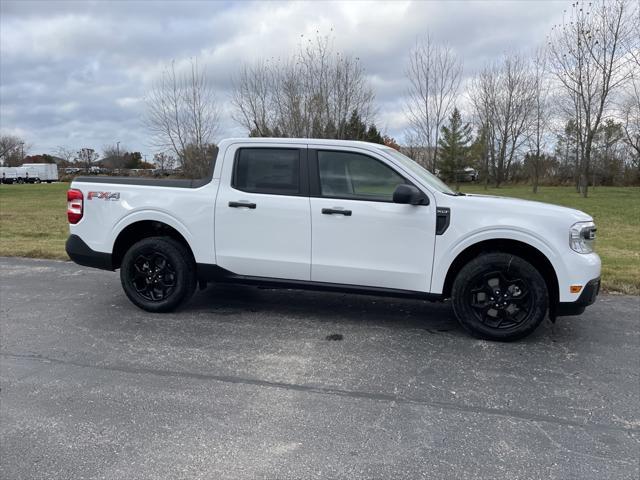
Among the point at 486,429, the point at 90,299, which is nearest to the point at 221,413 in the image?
the point at 486,429

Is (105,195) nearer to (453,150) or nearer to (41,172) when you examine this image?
(453,150)

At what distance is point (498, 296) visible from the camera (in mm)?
4402

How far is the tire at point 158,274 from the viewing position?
16.6 ft

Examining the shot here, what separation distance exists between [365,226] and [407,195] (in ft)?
1.62

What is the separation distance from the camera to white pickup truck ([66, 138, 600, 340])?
4316mm

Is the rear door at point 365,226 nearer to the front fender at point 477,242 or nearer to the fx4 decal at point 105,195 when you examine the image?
the front fender at point 477,242

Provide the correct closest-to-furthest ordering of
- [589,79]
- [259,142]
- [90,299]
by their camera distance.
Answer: [259,142], [90,299], [589,79]

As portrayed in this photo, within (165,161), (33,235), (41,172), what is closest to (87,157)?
(41,172)

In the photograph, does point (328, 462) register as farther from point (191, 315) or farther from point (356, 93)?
point (356, 93)

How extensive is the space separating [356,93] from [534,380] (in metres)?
17.2

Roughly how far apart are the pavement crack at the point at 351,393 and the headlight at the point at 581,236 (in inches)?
65.8

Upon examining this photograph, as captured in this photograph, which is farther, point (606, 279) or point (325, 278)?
point (606, 279)

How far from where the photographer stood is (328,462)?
2.62 m

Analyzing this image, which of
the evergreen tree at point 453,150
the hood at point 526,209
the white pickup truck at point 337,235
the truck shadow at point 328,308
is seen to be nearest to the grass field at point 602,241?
the hood at point 526,209
